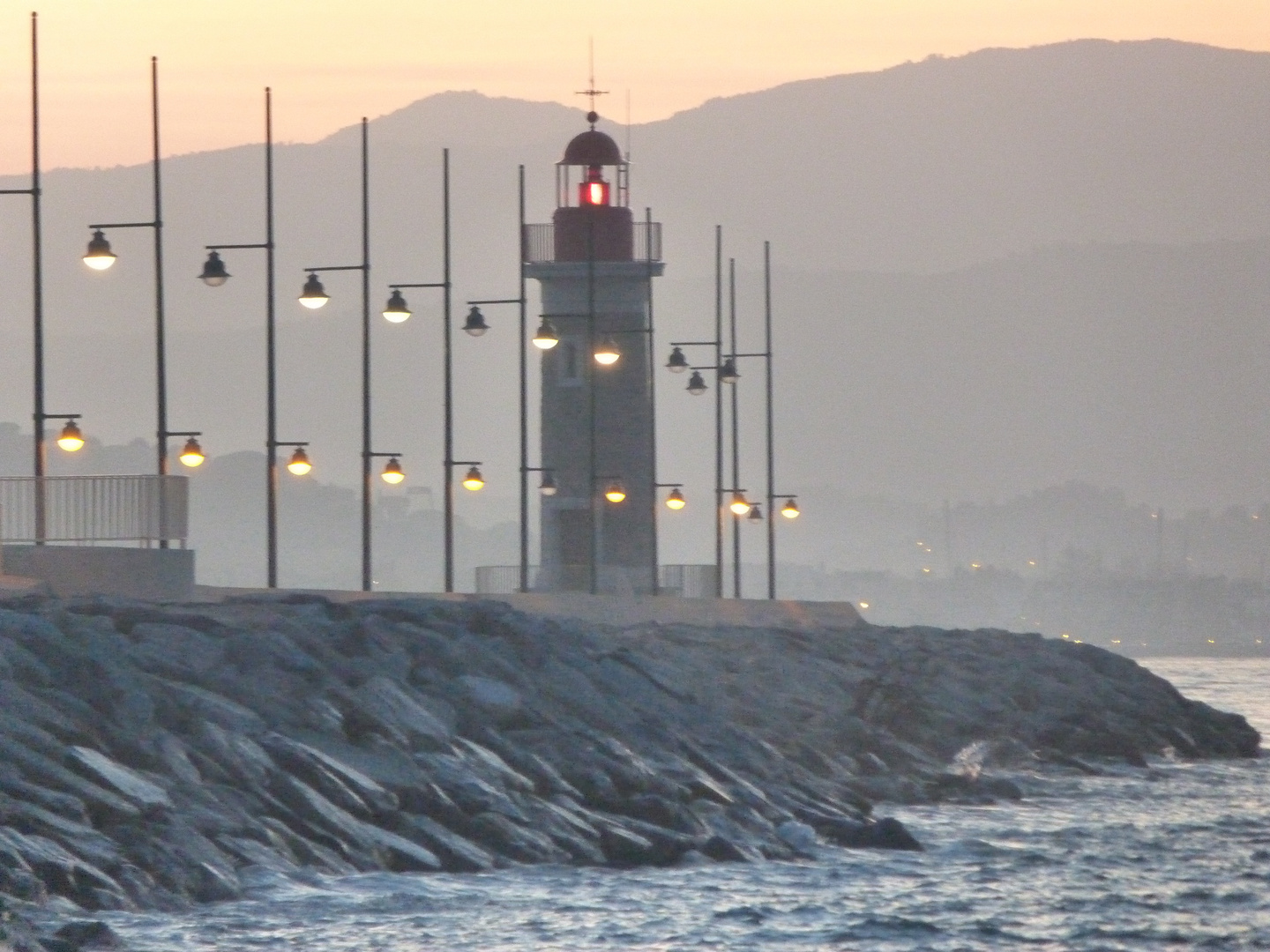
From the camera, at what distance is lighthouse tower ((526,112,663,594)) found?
169 feet

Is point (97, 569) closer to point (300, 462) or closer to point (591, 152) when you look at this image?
point (300, 462)

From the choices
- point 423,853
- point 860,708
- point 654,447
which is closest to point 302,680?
point 423,853

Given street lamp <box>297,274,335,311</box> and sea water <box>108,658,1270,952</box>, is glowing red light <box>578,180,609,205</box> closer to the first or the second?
street lamp <box>297,274,335,311</box>

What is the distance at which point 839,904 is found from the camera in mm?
22844

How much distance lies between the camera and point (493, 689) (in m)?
28.1

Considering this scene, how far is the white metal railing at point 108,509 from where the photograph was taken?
32812 millimetres

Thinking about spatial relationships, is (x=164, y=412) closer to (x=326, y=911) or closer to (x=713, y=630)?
(x=713, y=630)

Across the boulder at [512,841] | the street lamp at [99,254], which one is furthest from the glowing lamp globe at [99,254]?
the boulder at [512,841]

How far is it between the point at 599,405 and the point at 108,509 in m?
19.9

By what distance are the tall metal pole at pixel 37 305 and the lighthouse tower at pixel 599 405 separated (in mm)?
18442

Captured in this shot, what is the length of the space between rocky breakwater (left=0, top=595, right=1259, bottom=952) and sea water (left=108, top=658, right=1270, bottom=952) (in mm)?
594

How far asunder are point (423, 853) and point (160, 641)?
4.82 metres

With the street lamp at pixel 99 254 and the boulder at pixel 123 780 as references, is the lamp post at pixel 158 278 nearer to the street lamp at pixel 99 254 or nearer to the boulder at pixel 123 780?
the street lamp at pixel 99 254

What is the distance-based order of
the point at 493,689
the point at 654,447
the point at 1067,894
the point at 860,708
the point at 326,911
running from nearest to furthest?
the point at 326,911 < the point at 1067,894 < the point at 493,689 < the point at 860,708 < the point at 654,447
